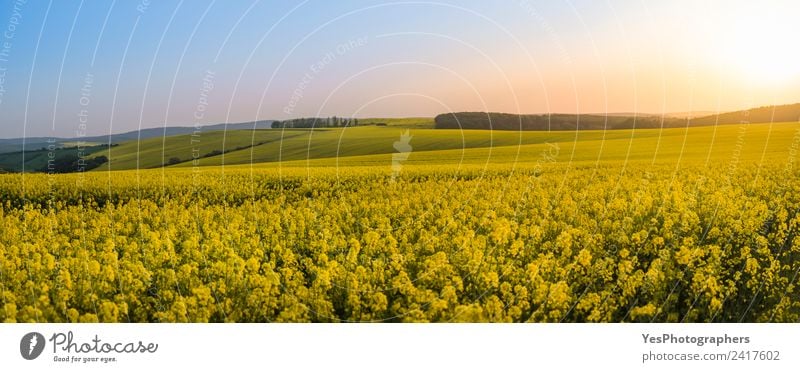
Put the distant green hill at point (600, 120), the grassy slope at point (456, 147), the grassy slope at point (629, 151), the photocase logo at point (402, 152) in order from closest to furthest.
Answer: the distant green hill at point (600, 120) → the grassy slope at point (629, 151) → the grassy slope at point (456, 147) → the photocase logo at point (402, 152)

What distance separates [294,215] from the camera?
10289mm

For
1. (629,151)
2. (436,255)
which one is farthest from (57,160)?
(629,151)

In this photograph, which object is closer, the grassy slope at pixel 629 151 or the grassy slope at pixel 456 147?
the grassy slope at pixel 629 151

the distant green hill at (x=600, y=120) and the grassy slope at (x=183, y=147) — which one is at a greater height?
the distant green hill at (x=600, y=120)
